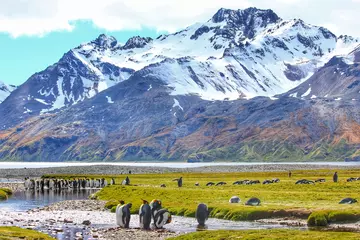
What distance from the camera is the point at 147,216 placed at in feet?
156

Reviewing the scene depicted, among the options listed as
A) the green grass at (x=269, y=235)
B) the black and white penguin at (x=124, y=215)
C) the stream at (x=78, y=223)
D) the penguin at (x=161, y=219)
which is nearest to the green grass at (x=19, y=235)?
the stream at (x=78, y=223)

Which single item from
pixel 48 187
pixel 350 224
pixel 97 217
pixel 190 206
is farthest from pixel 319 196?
pixel 48 187

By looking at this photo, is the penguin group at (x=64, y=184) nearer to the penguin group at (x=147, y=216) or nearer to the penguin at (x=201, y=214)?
the penguin group at (x=147, y=216)

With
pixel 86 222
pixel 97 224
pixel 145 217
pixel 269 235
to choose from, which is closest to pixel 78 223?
pixel 86 222

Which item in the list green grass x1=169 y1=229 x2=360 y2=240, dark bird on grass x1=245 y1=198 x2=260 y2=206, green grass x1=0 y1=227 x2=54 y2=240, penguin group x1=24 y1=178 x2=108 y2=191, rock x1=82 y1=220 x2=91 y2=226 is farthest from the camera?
penguin group x1=24 y1=178 x2=108 y2=191

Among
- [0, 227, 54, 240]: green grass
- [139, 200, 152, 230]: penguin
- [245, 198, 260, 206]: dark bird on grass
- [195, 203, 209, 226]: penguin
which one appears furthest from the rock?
[245, 198, 260, 206]: dark bird on grass

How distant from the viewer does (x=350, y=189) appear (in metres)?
82.0

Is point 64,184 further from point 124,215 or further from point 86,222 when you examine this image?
point 124,215

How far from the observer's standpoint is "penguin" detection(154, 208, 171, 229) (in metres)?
A: 47.9

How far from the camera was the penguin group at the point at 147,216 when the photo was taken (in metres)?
47.6

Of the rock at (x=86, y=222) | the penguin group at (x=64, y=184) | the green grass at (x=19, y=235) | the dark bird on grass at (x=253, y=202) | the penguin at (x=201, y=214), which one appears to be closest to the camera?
the green grass at (x=19, y=235)

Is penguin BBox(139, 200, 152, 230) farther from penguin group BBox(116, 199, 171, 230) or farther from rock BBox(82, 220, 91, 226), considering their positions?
rock BBox(82, 220, 91, 226)

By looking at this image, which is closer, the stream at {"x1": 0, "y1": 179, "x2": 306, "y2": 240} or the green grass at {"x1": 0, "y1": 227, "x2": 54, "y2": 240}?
the green grass at {"x1": 0, "y1": 227, "x2": 54, "y2": 240}

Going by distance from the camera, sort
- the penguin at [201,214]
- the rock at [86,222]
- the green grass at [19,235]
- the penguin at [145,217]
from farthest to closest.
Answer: the rock at [86,222] < the penguin at [201,214] < the penguin at [145,217] < the green grass at [19,235]
